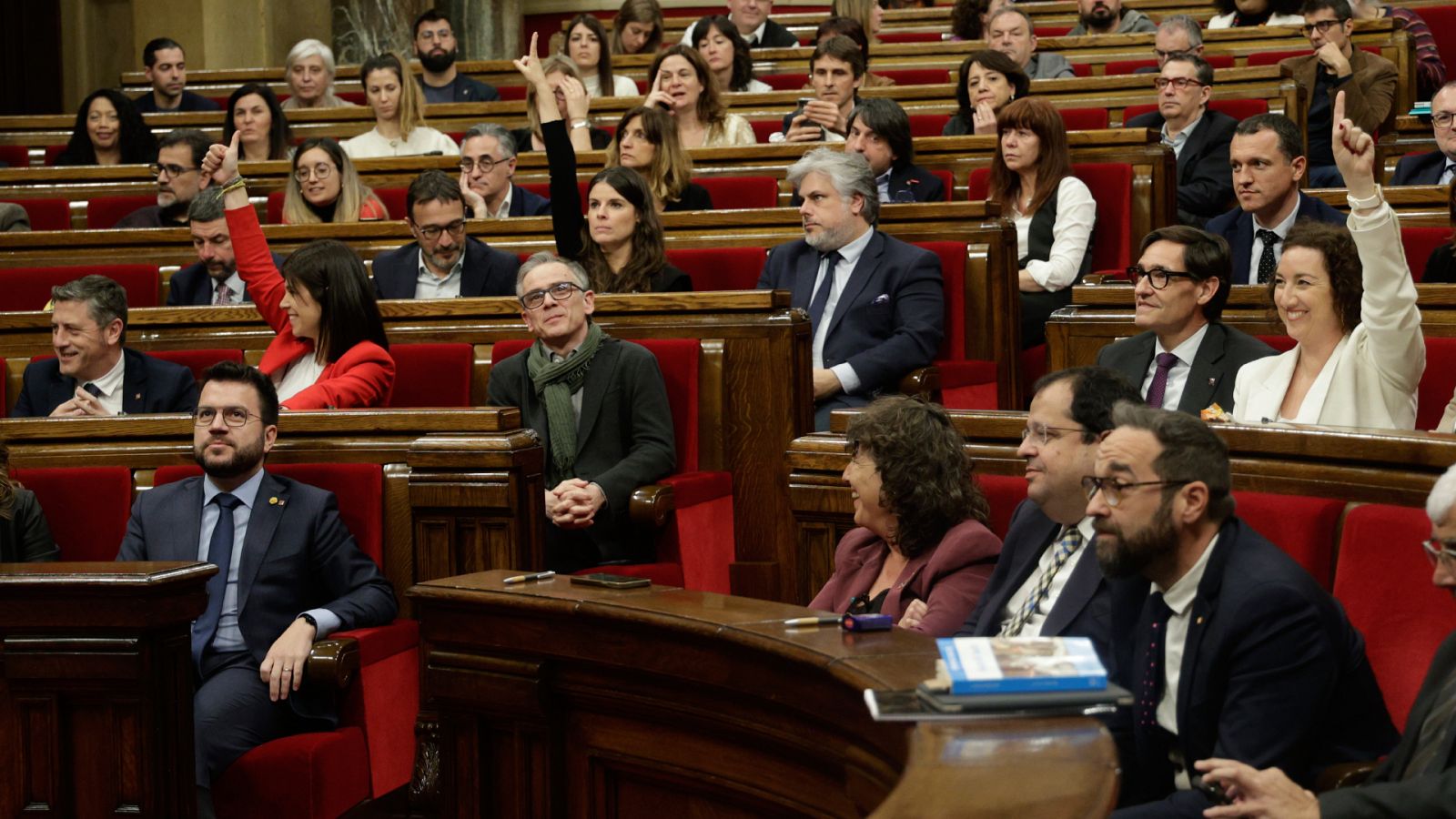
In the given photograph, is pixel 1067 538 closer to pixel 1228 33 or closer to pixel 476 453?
pixel 476 453

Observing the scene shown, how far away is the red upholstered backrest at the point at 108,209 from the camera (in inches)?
179

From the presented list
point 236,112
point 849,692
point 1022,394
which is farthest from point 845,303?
point 236,112

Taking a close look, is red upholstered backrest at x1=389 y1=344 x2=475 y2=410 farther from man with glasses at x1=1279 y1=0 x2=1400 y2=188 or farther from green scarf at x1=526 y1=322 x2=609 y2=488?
man with glasses at x1=1279 y1=0 x2=1400 y2=188

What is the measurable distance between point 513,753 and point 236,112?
10.8ft

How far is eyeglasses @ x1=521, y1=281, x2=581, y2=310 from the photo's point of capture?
2834 millimetres

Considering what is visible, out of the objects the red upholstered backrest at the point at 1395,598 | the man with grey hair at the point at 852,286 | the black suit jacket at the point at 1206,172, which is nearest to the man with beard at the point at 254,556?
the man with grey hair at the point at 852,286

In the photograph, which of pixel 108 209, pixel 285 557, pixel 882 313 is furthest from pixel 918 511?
pixel 108 209

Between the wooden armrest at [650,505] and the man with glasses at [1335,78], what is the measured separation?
236 centimetres

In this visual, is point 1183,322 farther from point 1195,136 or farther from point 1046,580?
point 1195,136

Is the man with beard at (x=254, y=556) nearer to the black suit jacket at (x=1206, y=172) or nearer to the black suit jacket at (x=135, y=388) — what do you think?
the black suit jacket at (x=135, y=388)

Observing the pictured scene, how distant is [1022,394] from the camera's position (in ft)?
11.4

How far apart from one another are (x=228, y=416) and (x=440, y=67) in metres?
3.51

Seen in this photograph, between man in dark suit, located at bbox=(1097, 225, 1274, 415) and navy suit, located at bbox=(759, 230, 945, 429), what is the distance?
64 cm

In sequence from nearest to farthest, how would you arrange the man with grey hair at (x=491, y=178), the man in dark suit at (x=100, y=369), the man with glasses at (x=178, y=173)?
1. the man in dark suit at (x=100, y=369)
2. the man with grey hair at (x=491, y=178)
3. the man with glasses at (x=178, y=173)
